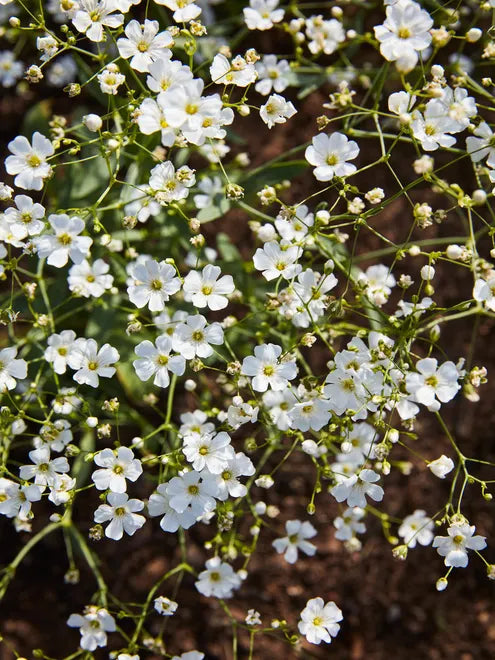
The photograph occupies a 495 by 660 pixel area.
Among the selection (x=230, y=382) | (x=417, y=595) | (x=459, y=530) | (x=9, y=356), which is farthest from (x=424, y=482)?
(x=9, y=356)

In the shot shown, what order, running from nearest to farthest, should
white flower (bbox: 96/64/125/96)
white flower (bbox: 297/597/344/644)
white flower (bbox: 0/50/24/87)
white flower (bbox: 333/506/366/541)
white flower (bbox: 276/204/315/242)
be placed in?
white flower (bbox: 96/64/125/96), white flower (bbox: 276/204/315/242), white flower (bbox: 297/597/344/644), white flower (bbox: 333/506/366/541), white flower (bbox: 0/50/24/87)

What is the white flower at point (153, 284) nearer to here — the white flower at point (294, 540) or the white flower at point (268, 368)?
the white flower at point (268, 368)

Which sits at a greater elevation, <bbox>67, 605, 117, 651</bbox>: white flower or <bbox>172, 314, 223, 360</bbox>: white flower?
<bbox>172, 314, 223, 360</bbox>: white flower

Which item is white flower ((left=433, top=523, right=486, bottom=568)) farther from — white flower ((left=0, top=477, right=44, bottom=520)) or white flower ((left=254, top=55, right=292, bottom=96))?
white flower ((left=254, top=55, right=292, bottom=96))

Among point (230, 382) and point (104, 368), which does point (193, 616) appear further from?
point (104, 368)

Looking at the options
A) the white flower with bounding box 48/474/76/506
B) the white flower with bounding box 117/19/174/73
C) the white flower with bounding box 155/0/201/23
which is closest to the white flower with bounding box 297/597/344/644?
the white flower with bounding box 48/474/76/506
